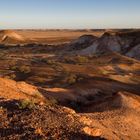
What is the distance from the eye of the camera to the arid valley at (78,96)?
13.5 metres

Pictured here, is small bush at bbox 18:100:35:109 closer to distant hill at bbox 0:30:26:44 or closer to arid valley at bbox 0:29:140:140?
arid valley at bbox 0:29:140:140

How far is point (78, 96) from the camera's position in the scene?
31.9 metres

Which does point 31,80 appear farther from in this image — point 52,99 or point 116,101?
point 116,101

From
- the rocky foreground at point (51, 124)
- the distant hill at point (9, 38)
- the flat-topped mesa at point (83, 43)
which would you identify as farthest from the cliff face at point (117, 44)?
the rocky foreground at point (51, 124)

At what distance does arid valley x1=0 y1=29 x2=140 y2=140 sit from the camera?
1345 centimetres

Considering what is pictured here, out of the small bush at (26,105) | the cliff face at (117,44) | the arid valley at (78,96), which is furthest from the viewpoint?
the cliff face at (117,44)

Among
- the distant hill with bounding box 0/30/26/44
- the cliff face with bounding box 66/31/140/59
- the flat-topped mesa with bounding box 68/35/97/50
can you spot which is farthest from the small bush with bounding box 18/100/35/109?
the distant hill with bounding box 0/30/26/44

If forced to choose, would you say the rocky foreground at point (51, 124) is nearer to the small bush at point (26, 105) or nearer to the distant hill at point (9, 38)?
the small bush at point (26, 105)

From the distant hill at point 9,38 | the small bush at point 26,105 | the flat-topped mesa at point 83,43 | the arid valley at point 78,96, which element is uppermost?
the small bush at point 26,105

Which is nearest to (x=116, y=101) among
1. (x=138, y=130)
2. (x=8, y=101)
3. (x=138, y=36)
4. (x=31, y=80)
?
(x=138, y=130)

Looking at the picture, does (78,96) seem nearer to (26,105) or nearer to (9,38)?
(26,105)

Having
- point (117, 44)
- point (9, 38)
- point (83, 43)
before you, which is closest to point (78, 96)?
point (117, 44)

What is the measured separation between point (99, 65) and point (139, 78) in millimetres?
8836

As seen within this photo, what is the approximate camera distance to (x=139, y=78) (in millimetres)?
42750
